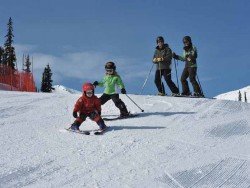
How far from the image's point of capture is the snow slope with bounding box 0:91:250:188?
7504mm

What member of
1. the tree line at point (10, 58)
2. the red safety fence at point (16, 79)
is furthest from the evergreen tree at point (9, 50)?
the red safety fence at point (16, 79)

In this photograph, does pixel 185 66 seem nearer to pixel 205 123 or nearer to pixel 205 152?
pixel 205 123

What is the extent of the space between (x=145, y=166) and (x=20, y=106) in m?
6.37

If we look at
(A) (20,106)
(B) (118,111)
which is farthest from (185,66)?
(A) (20,106)

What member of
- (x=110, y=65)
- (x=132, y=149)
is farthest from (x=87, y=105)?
(x=132, y=149)

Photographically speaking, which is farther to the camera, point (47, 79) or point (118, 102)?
point (47, 79)

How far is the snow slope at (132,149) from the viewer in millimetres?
7504

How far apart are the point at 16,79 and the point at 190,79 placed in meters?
17.6

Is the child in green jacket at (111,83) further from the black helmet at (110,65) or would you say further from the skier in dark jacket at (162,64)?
the skier in dark jacket at (162,64)

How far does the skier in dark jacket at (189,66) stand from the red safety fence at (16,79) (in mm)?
15877

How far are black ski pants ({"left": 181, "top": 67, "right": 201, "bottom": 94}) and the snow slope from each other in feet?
7.78

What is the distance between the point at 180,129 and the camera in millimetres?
10672

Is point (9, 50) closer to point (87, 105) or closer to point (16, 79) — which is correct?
point (16, 79)

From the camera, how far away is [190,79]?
15602mm
